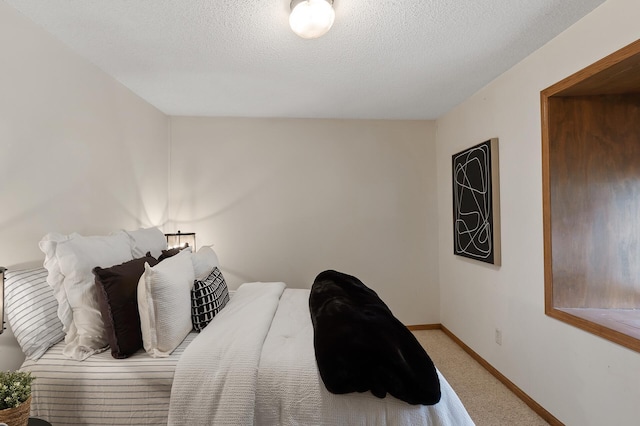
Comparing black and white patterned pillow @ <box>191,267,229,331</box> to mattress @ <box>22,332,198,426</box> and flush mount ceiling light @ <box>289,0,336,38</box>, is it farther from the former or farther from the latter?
flush mount ceiling light @ <box>289,0,336,38</box>

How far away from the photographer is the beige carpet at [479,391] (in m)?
2.12

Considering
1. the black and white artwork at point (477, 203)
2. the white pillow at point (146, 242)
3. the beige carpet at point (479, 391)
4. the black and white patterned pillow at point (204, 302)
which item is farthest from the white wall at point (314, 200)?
the black and white patterned pillow at point (204, 302)

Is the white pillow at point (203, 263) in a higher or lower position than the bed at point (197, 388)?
higher

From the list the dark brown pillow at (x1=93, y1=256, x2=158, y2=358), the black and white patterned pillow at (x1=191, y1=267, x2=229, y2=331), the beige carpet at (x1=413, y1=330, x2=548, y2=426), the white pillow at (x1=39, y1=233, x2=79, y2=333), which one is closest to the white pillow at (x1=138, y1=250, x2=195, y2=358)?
the dark brown pillow at (x1=93, y1=256, x2=158, y2=358)

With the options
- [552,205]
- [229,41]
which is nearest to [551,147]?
[552,205]

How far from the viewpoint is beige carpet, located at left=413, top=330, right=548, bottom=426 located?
2.12 metres

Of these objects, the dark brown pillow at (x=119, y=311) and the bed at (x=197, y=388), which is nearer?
the bed at (x=197, y=388)

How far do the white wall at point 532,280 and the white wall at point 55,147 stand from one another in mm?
3068

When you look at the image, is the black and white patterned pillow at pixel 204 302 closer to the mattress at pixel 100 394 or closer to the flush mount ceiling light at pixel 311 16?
the mattress at pixel 100 394

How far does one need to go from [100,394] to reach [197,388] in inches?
17.3

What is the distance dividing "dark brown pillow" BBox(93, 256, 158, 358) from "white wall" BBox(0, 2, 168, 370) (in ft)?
1.79

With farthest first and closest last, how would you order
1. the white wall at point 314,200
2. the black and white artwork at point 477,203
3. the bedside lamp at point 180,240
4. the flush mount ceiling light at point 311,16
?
1. the white wall at point 314,200
2. the bedside lamp at point 180,240
3. the black and white artwork at point 477,203
4. the flush mount ceiling light at point 311,16

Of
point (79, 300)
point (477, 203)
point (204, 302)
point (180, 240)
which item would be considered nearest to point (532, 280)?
point (477, 203)

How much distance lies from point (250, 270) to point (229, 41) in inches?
93.6
